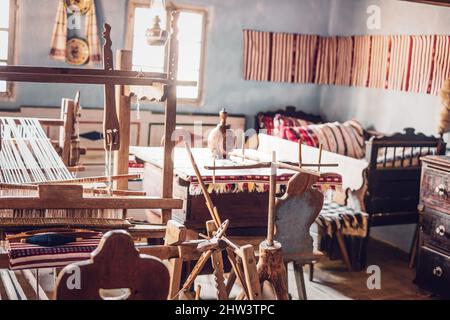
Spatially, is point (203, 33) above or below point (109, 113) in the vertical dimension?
above

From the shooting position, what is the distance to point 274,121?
8172mm

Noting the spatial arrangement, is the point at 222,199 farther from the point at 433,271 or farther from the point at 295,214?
Result: the point at 433,271

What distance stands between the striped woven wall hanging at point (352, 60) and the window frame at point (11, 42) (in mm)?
2901

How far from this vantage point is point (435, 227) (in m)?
5.12

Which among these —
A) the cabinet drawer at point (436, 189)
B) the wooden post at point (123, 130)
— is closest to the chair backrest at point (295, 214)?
the wooden post at point (123, 130)

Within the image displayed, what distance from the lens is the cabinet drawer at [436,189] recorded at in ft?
16.4

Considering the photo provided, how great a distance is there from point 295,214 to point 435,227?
166cm

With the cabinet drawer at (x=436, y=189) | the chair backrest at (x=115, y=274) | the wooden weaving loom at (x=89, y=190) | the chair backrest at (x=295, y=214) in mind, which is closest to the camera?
the chair backrest at (x=115, y=274)

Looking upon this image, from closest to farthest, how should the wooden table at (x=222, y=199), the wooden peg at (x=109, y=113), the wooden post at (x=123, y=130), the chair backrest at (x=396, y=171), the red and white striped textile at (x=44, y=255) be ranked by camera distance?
1. the red and white striped textile at (x=44, y=255)
2. the wooden peg at (x=109, y=113)
3. the wooden post at (x=123, y=130)
4. the wooden table at (x=222, y=199)
5. the chair backrest at (x=396, y=171)

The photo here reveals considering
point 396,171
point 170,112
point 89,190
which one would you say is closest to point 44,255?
point 89,190

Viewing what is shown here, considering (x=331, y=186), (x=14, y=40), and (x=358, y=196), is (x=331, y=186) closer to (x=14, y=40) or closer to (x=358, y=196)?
(x=358, y=196)

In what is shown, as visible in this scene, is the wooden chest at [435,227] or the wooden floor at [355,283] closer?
the wooden chest at [435,227]

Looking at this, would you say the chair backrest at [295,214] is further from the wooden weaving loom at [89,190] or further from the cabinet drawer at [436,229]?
the cabinet drawer at [436,229]
